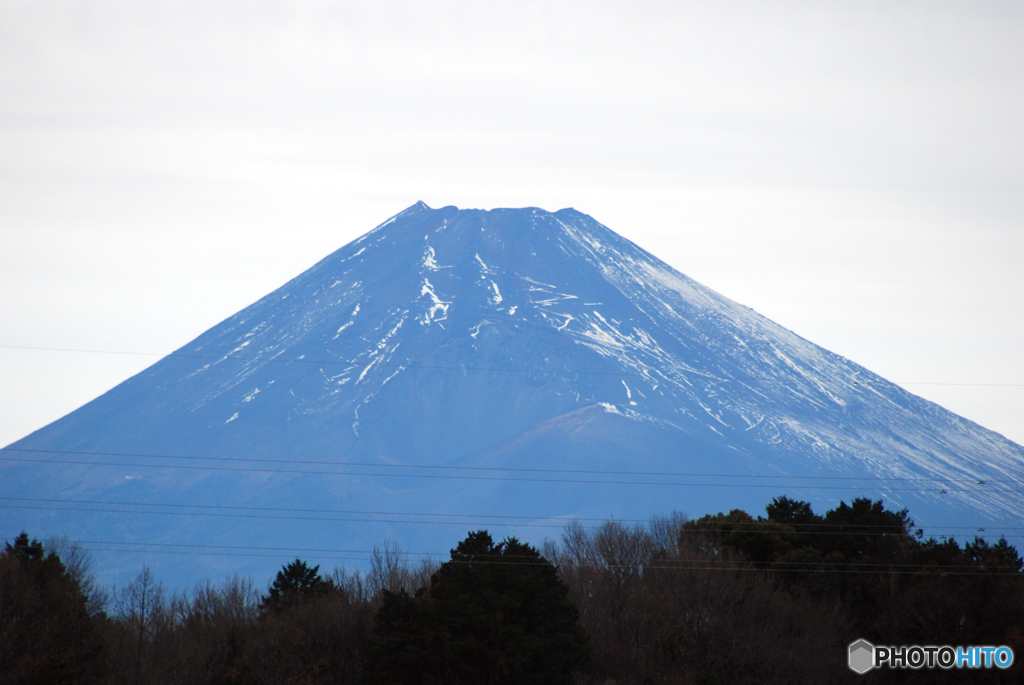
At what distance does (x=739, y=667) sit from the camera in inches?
1513

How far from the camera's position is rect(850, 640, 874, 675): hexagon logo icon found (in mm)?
40594

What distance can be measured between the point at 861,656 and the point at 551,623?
45.2ft

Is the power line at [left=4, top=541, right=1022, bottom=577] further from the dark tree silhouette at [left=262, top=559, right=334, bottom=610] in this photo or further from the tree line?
the dark tree silhouette at [left=262, top=559, right=334, bottom=610]

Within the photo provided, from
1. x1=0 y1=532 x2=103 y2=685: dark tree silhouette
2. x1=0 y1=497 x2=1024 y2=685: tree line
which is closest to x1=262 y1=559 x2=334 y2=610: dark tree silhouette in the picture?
x1=0 y1=497 x2=1024 y2=685: tree line

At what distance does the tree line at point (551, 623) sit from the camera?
3288cm

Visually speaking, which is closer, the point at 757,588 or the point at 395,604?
the point at 395,604

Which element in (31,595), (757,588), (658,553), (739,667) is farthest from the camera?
(658,553)

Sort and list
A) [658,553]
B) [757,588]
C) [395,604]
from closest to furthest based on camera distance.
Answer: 1. [395,604]
2. [757,588]
3. [658,553]

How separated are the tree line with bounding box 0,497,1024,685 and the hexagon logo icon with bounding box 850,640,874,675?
1.49 ft

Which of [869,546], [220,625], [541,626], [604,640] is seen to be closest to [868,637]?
[869,546]

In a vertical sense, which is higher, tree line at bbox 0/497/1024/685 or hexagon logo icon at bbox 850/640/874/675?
tree line at bbox 0/497/1024/685

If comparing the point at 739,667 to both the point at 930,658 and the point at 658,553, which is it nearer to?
the point at 930,658

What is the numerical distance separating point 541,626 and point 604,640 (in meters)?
5.55

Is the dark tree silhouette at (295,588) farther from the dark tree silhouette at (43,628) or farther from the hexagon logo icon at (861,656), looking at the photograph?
the hexagon logo icon at (861,656)
